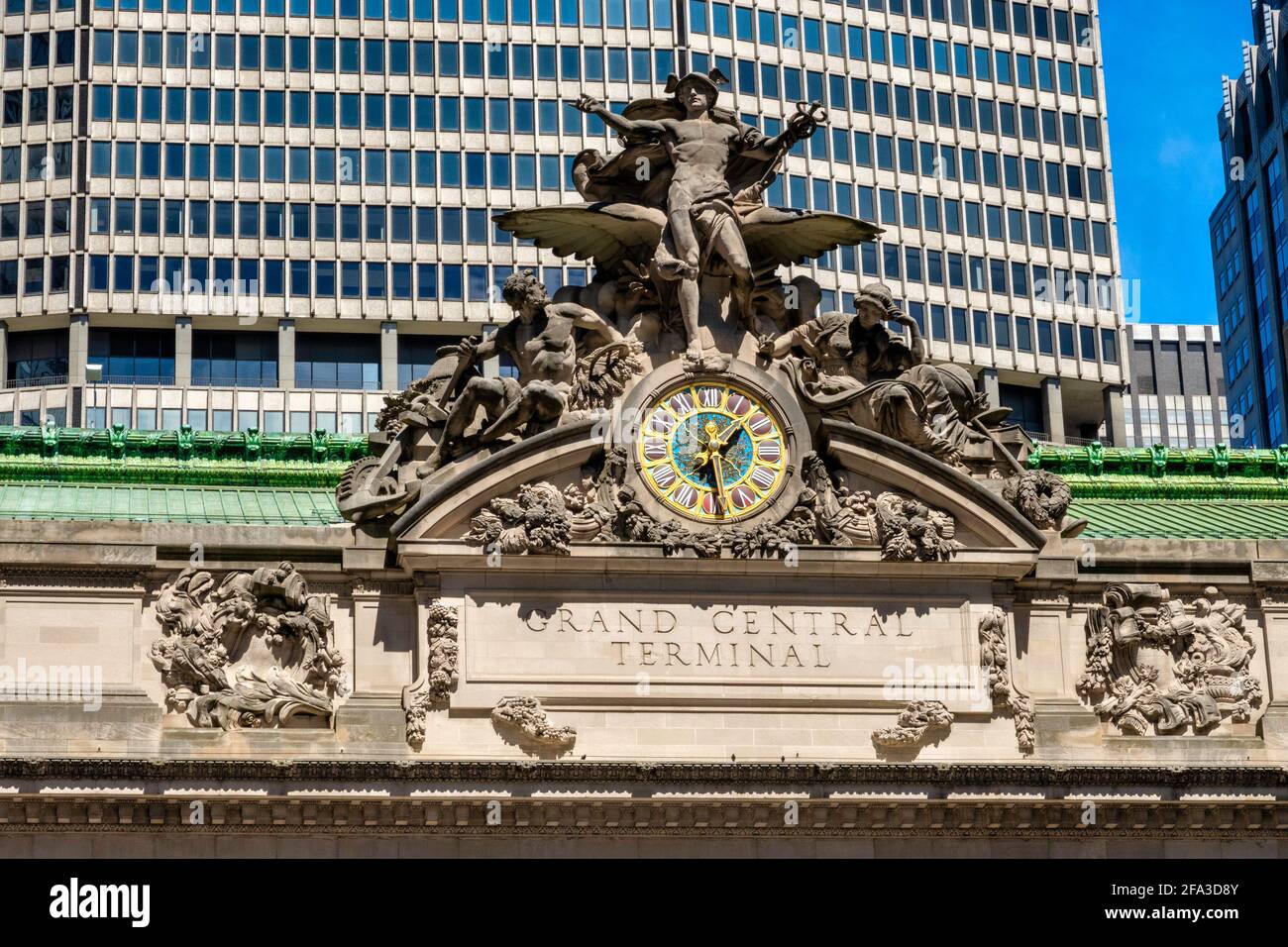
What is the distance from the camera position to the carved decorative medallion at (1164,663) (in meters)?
61.9

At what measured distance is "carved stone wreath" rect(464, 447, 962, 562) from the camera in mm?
59906

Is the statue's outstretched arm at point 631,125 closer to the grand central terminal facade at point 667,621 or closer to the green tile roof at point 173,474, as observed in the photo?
the grand central terminal facade at point 667,621

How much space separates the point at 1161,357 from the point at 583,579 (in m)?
144

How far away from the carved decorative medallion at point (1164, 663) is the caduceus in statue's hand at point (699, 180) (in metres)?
9.67

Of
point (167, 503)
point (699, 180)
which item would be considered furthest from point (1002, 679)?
point (167, 503)

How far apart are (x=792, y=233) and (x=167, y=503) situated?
570 inches

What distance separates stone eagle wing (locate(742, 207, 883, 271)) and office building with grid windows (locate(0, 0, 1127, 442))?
68.2 meters

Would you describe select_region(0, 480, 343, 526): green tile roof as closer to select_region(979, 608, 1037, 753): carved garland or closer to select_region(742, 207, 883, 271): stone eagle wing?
select_region(742, 207, 883, 271): stone eagle wing

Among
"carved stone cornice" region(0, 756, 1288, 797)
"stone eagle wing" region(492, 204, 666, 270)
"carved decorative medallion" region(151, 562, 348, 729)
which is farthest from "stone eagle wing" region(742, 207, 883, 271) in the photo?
"carved decorative medallion" region(151, 562, 348, 729)

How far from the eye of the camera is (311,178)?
135m

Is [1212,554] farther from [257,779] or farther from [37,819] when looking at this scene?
[37,819]

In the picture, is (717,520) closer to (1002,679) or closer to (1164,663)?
(1002,679)

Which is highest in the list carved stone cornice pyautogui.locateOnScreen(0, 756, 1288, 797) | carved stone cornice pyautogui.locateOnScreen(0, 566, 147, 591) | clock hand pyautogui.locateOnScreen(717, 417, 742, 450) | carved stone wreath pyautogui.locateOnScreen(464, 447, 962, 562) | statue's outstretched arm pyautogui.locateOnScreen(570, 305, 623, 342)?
statue's outstretched arm pyautogui.locateOnScreen(570, 305, 623, 342)

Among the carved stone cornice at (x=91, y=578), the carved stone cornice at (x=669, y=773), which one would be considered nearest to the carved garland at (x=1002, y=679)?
the carved stone cornice at (x=669, y=773)
